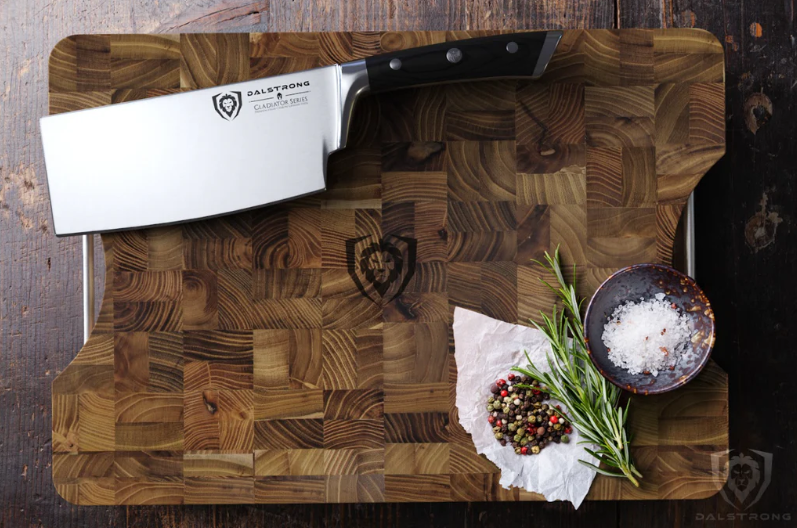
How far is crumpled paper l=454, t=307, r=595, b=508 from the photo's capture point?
96 centimetres

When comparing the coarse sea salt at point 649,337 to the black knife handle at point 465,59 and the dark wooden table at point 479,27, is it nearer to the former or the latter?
the dark wooden table at point 479,27

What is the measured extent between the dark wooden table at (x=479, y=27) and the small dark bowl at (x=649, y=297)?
0.21 meters

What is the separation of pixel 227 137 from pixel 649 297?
2.51ft

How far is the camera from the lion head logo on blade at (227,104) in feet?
3.01

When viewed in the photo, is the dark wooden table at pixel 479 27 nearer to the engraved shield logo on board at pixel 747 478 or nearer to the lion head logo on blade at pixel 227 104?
the engraved shield logo on board at pixel 747 478

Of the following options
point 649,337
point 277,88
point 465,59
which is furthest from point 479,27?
point 649,337

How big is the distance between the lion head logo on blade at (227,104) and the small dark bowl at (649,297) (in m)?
0.67

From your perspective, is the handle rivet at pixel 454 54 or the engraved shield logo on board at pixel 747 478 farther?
the engraved shield logo on board at pixel 747 478

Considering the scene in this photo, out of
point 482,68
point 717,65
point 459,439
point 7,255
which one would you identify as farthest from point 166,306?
point 717,65

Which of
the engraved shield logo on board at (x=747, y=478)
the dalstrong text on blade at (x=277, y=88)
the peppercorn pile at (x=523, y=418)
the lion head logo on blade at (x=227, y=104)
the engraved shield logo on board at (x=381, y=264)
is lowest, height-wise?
the engraved shield logo on board at (x=747, y=478)

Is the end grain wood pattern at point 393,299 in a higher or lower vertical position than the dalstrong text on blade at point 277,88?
lower

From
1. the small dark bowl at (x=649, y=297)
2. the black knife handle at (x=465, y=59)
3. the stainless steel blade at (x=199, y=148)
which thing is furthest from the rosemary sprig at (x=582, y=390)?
the stainless steel blade at (x=199, y=148)

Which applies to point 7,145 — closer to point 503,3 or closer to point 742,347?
point 503,3

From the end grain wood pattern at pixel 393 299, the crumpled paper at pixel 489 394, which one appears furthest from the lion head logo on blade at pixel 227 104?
the crumpled paper at pixel 489 394
